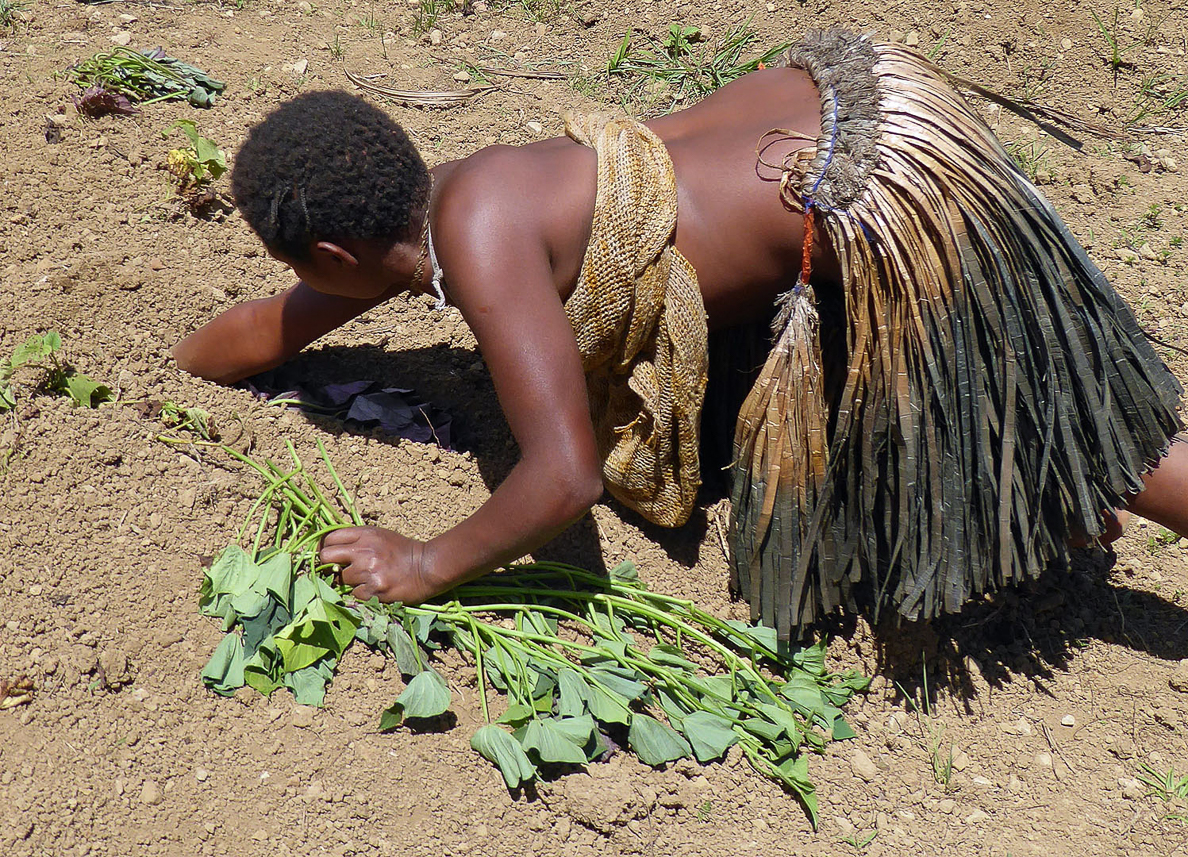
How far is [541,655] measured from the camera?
1876 millimetres

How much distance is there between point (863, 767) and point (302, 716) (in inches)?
40.1

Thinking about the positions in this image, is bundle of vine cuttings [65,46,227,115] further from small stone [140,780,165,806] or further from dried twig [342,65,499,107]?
small stone [140,780,165,806]

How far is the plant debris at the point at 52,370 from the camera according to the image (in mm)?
2059

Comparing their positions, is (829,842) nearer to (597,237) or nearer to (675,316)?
(675,316)

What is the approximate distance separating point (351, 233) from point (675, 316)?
1.94ft

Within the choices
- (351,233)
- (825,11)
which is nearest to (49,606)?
(351,233)

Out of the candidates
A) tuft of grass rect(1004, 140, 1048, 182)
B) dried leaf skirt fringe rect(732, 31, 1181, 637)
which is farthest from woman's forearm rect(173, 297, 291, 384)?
tuft of grass rect(1004, 140, 1048, 182)

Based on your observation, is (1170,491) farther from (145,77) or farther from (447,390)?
(145,77)

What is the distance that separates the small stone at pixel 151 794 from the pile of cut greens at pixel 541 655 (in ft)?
0.60

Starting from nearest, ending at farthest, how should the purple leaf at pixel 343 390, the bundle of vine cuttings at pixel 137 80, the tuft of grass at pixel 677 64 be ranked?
the purple leaf at pixel 343 390
the bundle of vine cuttings at pixel 137 80
the tuft of grass at pixel 677 64

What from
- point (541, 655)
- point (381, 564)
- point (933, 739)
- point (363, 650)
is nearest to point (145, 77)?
point (381, 564)

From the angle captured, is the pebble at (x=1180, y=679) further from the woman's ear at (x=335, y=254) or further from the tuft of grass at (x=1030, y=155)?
the woman's ear at (x=335, y=254)

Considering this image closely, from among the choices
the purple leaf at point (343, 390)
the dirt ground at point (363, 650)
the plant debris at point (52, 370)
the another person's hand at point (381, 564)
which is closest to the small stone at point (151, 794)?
the dirt ground at point (363, 650)

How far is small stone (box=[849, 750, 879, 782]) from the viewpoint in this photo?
1905 mm
